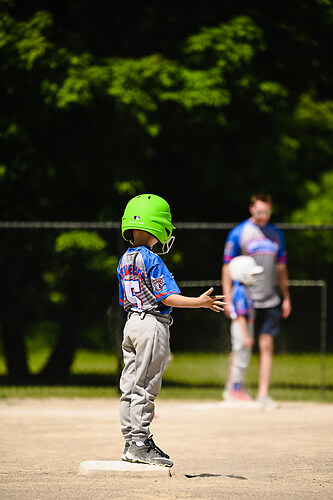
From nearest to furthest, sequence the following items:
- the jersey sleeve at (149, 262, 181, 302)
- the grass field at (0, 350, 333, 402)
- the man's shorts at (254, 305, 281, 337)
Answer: the jersey sleeve at (149, 262, 181, 302) < the man's shorts at (254, 305, 281, 337) < the grass field at (0, 350, 333, 402)

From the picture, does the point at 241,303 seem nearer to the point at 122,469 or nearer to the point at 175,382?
the point at 175,382

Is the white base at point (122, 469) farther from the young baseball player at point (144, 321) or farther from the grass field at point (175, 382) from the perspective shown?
the grass field at point (175, 382)

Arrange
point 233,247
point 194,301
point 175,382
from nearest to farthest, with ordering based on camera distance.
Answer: point 194,301 → point 233,247 → point 175,382

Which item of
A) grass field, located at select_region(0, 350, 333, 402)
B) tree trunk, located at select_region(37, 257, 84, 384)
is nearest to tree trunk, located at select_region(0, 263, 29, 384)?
grass field, located at select_region(0, 350, 333, 402)

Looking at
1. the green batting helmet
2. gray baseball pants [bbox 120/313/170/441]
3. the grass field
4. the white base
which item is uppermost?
the green batting helmet

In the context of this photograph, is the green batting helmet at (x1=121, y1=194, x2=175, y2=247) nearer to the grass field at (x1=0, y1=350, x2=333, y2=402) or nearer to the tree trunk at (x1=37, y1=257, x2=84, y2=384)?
the grass field at (x1=0, y1=350, x2=333, y2=402)

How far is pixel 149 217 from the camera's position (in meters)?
6.05

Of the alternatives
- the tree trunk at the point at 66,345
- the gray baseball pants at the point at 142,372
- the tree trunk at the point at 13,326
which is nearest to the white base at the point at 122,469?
the gray baseball pants at the point at 142,372

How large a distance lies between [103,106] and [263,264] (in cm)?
337

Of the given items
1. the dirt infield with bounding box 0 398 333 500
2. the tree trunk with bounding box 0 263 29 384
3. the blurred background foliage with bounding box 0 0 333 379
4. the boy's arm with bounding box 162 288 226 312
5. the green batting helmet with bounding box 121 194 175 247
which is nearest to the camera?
the dirt infield with bounding box 0 398 333 500

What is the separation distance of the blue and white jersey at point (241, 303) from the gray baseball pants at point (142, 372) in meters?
4.16

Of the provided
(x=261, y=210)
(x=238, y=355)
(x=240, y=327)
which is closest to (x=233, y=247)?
(x=261, y=210)

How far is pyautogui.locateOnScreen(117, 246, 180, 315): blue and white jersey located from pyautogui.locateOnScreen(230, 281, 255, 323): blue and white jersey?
4.15 metres

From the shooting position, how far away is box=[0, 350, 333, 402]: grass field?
11.8 metres
